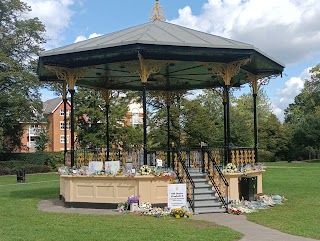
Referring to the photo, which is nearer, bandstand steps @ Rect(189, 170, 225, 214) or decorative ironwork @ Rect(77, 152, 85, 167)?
bandstand steps @ Rect(189, 170, 225, 214)

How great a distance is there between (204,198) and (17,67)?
114ft

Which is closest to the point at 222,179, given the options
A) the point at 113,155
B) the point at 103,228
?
the point at 113,155

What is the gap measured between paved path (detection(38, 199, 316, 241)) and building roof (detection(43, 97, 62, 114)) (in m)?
59.7

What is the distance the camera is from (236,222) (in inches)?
435

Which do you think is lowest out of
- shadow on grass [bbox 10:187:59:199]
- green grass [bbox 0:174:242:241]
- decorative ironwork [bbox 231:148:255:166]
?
shadow on grass [bbox 10:187:59:199]

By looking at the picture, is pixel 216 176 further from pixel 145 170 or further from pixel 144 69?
pixel 144 69

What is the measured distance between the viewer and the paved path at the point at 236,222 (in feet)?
29.8

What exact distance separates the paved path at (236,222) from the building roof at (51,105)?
59.7 m

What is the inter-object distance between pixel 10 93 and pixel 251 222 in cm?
3680

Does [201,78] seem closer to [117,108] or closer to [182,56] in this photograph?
[182,56]

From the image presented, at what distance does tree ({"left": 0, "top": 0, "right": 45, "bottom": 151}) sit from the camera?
1670 inches

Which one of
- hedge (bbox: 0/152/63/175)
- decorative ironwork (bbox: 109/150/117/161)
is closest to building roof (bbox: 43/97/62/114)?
hedge (bbox: 0/152/63/175)

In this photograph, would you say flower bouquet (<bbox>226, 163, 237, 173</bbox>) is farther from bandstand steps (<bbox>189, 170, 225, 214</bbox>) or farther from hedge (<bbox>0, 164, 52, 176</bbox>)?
hedge (<bbox>0, 164, 52, 176</bbox>)

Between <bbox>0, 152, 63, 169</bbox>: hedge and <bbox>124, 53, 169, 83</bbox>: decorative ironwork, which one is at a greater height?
<bbox>124, 53, 169, 83</bbox>: decorative ironwork
